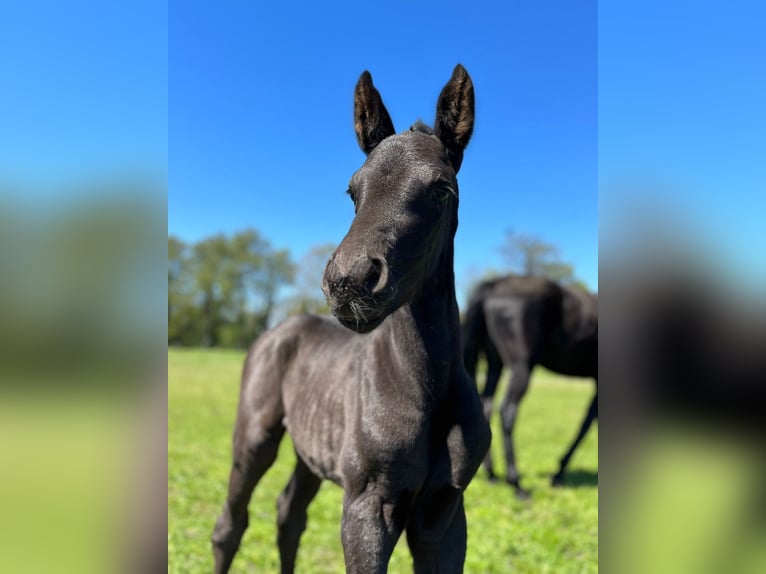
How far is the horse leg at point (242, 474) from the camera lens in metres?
3.01

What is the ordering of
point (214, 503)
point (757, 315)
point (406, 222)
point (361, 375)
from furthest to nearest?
point (214, 503)
point (361, 375)
point (406, 222)
point (757, 315)

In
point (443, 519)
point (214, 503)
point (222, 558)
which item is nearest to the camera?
point (443, 519)

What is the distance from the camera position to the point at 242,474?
3.06 meters

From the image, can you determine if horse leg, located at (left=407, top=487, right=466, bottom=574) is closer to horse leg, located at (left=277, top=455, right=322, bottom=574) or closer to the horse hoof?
horse leg, located at (left=277, top=455, right=322, bottom=574)

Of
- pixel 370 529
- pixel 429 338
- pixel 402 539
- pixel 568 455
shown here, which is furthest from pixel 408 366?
pixel 568 455

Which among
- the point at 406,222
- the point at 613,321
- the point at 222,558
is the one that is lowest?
the point at 222,558

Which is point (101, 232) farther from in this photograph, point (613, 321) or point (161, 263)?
point (613, 321)

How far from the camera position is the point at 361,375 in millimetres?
2059

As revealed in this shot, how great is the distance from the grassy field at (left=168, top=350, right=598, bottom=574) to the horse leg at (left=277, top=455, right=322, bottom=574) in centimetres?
82

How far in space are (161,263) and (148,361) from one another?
214mm

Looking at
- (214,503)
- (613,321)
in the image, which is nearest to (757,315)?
(613,321)

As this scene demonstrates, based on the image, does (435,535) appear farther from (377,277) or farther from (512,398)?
(512,398)

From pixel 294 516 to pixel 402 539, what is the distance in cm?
202

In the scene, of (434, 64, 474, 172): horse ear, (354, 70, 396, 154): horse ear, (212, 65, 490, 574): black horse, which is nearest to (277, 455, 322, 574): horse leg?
(212, 65, 490, 574): black horse
